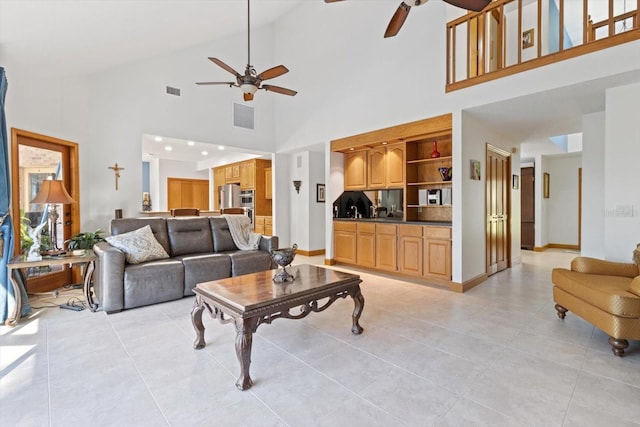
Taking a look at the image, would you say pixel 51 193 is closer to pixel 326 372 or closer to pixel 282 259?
pixel 282 259

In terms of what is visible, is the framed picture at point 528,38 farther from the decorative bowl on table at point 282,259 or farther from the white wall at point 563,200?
the decorative bowl on table at point 282,259

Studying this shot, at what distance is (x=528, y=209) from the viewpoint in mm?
7773

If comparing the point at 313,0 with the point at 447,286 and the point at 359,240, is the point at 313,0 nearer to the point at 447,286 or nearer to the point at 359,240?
the point at 359,240

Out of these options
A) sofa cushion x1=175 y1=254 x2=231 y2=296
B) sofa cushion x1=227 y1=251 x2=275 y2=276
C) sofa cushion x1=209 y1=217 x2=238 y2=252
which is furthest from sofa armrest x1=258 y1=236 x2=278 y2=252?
sofa cushion x1=175 y1=254 x2=231 y2=296

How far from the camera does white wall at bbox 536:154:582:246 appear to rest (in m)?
7.61

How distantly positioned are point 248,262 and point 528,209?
7.22 m

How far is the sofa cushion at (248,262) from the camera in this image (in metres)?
4.13

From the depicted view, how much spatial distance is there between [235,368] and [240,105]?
18.4ft

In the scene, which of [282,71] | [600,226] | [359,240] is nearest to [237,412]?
[282,71]

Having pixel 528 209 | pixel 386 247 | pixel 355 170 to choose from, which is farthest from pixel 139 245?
pixel 528 209

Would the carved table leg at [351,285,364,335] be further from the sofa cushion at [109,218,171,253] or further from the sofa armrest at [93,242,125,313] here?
the sofa cushion at [109,218,171,253]

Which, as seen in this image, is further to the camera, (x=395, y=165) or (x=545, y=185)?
(x=545, y=185)

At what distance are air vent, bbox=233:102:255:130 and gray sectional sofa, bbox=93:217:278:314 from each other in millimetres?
2689

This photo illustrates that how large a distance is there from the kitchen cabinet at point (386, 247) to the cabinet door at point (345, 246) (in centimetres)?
53
